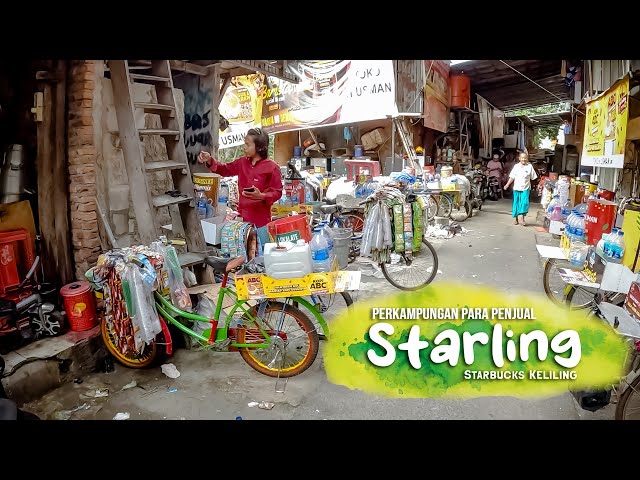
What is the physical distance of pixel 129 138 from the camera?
3.98m

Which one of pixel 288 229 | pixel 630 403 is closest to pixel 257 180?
pixel 288 229

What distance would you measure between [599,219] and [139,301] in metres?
4.22

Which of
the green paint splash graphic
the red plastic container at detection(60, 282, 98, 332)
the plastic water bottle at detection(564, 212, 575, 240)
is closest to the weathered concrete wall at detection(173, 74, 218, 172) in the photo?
the red plastic container at detection(60, 282, 98, 332)

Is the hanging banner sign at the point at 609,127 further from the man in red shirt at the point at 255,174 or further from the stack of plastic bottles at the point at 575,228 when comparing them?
the man in red shirt at the point at 255,174

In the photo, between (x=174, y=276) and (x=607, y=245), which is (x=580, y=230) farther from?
(x=174, y=276)

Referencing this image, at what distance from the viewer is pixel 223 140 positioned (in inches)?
427

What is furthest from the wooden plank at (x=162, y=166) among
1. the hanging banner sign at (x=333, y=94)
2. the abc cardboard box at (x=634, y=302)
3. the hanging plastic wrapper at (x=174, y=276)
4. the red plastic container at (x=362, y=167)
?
the hanging banner sign at (x=333, y=94)

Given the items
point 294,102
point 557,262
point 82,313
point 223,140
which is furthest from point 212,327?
point 294,102

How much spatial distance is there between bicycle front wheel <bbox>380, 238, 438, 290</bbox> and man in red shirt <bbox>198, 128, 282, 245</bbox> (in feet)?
5.42

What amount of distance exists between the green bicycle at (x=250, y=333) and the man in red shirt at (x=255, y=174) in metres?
0.96

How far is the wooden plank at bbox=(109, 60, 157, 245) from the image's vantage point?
3.97 metres

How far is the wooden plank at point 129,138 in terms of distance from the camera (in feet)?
13.0

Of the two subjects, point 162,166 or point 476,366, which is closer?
point 476,366
